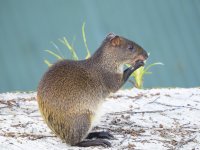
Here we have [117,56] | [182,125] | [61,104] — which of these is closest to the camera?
[61,104]

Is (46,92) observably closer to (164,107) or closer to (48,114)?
(48,114)

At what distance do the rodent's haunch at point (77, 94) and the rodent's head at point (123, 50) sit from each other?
8 cm

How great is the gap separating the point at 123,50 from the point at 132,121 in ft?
2.38

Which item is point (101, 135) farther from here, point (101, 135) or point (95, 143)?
point (95, 143)

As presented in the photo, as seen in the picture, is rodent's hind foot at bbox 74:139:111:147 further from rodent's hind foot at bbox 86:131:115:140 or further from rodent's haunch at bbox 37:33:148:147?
rodent's hind foot at bbox 86:131:115:140

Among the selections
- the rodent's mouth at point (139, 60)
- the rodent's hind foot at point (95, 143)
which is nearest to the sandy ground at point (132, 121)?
the rodent's hind foot at point (95, 143)

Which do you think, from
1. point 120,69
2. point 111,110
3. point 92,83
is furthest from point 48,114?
point 111,110

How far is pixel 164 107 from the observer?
17.9ft

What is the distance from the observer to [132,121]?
4.98 metres

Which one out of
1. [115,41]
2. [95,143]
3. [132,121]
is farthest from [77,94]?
[132,121]

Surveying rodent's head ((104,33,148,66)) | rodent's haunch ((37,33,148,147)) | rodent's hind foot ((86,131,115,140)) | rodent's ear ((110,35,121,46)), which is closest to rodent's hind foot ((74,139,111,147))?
rodent's haunch ((37,33,148,147))

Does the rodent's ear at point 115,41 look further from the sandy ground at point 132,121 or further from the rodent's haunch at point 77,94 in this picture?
the sandy ground at point 132,121

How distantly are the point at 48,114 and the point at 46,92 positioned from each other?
6.4 inches

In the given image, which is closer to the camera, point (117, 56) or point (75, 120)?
point (75, 120)
